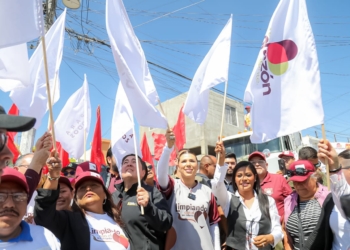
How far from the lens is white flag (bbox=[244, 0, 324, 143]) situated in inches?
140

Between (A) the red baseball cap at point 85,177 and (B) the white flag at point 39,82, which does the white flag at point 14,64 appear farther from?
(A) the red baseball cap at point 85,177

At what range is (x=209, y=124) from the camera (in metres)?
24.0

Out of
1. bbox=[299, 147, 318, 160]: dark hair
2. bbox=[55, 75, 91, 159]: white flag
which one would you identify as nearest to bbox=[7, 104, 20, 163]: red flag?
bbox=[55, 75, 91, 159]: white flag

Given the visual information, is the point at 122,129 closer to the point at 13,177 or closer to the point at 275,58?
the point at 275,58

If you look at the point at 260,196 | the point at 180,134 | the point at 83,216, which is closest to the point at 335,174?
the point at 260,196

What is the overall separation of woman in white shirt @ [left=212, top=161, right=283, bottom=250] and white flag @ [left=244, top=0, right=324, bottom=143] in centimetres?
53

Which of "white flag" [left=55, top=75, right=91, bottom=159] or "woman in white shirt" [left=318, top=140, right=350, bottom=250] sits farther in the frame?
"white flag" [left=55, top=75, right=91, bottom=159]

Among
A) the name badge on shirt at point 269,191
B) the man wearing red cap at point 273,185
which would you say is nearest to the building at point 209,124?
the man wearing red cap at point 273,185

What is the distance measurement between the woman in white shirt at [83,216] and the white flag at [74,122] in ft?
10.3

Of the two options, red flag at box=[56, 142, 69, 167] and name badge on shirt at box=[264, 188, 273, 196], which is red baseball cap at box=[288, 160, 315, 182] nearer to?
name badge on shirt at box=[264, 188, 273, 196]

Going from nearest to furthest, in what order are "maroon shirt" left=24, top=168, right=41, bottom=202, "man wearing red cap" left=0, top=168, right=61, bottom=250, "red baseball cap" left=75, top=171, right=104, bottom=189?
1. "man wearing red cap" left=0, top=168, right=61, bottom=250
2. "maroon shirt" left=24, top=168, right=41, bottom=202
3. "red baseball cap" left=75, top=171, right=104, bottom=189

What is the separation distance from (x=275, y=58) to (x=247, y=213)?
1.79m

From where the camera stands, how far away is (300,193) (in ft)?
12.2

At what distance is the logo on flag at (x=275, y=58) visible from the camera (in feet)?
12.5
